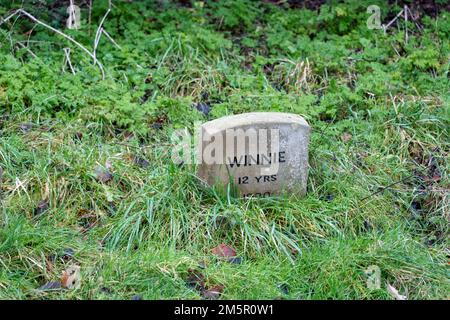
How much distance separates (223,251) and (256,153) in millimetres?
661

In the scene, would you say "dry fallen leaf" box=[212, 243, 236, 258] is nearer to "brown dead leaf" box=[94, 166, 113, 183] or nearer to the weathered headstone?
the weathered headstone

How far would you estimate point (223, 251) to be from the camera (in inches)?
183

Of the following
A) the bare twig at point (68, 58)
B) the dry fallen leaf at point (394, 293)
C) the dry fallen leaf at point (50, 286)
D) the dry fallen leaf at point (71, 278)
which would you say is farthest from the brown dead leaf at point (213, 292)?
the bare twig at point (68, 58)

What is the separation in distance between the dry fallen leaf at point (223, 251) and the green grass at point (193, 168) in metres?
0.06

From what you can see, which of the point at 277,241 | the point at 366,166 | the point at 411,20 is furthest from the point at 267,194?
the point at 411,20

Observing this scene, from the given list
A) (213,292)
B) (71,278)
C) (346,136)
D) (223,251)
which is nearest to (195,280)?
(213,292)

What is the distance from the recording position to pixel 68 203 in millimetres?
4965

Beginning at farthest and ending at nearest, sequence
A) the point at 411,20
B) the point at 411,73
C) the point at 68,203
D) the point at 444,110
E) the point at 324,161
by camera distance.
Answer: the point at 411,20
the point at 411,73
the point at 444,110
the point at 324,161
the point at 68,203

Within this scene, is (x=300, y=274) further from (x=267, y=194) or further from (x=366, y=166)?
(x=366, y=166)

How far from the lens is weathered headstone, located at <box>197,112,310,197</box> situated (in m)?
4.75

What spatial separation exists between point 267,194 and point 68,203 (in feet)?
4.25

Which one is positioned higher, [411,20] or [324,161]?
[411,20]

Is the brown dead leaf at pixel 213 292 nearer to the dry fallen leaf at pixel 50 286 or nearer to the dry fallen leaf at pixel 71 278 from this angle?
the dry fallen leaf at pixel 71 278

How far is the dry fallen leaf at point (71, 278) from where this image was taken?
427 centimetres
